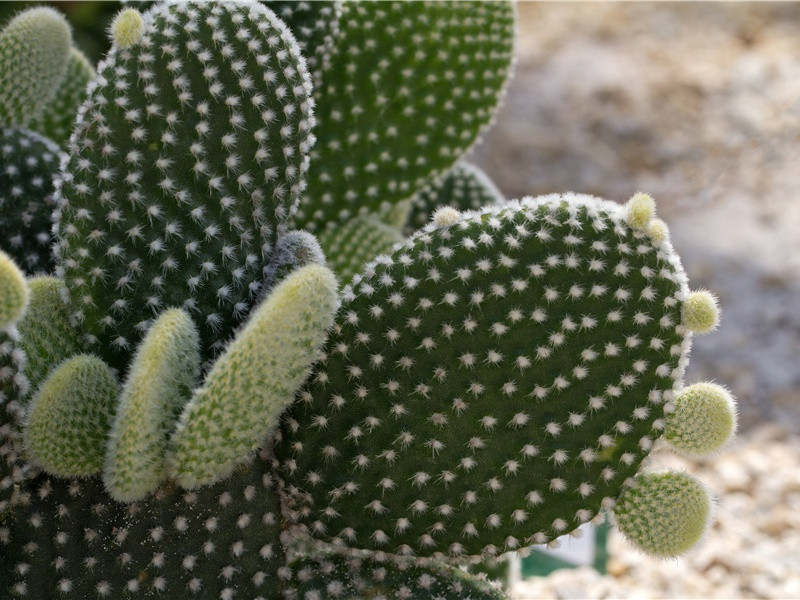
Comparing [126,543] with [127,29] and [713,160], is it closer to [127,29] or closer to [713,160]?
[127,29]

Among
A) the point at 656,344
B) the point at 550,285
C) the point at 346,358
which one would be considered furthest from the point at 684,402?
the point at 346,358

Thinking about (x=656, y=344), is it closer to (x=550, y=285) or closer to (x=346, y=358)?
(x=550, y=285)

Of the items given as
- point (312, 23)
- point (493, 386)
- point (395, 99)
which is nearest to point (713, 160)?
point (395, 99)

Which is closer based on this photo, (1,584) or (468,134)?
(1,584)

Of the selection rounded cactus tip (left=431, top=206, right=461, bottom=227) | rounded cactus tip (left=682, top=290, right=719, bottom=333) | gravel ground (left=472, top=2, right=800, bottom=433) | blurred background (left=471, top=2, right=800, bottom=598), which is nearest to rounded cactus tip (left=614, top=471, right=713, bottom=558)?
rounded cactus tip (left=682, top=290, right=719, bottom=333)

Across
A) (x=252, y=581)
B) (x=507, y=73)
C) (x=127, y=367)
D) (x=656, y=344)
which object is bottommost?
(x=252, y=581)

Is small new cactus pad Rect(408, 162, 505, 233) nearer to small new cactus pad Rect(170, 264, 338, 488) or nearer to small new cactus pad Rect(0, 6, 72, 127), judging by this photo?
small new cactus pad Rect(0, 6, 72, 127)
